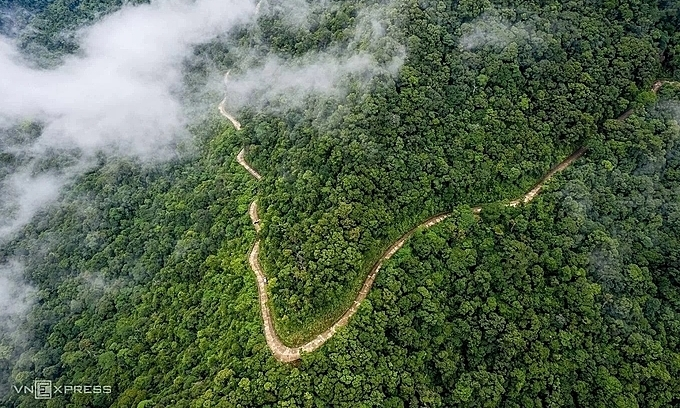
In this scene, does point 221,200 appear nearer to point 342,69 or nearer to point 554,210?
point 342,69

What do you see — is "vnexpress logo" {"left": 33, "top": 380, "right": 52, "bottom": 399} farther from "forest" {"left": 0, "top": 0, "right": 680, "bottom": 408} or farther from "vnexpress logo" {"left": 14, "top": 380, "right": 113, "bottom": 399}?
"forest" {"left": 0, "top": 0, "right": 680, "bottom": 408}

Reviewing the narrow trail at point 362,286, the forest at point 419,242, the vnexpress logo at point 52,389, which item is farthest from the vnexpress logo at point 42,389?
the narrow trail at point 362,286

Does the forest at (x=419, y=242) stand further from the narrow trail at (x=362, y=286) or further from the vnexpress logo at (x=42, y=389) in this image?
the vnexpress logo at (x=42, y=389)

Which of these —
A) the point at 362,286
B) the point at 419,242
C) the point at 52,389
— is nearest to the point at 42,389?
the point at 52,389

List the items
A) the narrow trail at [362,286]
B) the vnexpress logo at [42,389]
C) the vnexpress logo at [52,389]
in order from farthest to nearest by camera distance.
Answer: the vnexpress logo at [42,389]
the vnexpress logo at [52,389]
the narrow trail at [362,286]

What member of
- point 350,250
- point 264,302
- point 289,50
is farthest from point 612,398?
point 289,50

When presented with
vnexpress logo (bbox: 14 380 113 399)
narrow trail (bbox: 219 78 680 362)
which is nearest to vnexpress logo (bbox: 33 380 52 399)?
vnexpress logo (bbox: 14 380 113 399)
